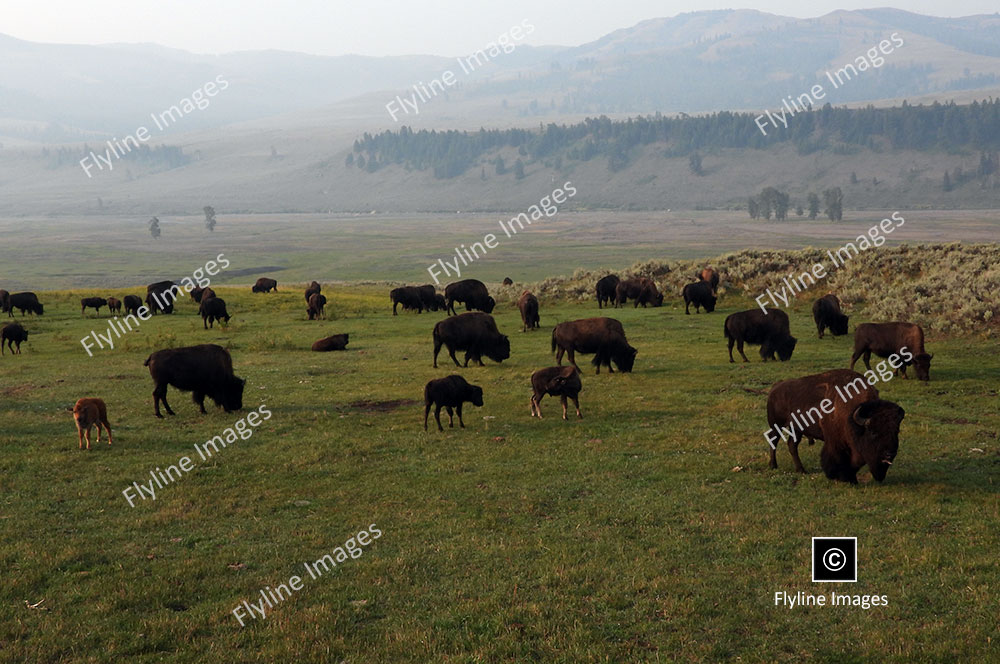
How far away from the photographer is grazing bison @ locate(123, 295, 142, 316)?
143ft

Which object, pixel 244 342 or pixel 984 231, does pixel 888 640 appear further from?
pixel 984 231

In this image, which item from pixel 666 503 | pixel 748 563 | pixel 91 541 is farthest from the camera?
pixel 666 503

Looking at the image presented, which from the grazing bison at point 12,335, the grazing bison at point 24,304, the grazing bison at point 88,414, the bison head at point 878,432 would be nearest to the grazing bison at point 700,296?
the bison head at point 878,432

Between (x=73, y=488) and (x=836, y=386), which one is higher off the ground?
(x=836, y=386)

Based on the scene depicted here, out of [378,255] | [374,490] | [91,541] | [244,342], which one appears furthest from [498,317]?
[378,255]

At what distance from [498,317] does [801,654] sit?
3389 cm

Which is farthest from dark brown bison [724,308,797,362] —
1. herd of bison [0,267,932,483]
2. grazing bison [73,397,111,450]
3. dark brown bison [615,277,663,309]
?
grazing bison [73,397,111,450]

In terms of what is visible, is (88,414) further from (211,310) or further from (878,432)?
(211,310)

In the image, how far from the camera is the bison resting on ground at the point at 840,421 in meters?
11.9

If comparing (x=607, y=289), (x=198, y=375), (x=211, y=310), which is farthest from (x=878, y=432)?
(x=607, y=289)

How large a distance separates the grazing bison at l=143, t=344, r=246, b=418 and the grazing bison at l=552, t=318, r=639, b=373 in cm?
916

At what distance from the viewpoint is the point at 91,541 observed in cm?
1148

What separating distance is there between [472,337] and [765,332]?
8997 mm

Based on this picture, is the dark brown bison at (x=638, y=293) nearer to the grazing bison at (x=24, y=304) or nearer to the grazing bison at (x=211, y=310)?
the grazing bison at (x=211, y=310)
